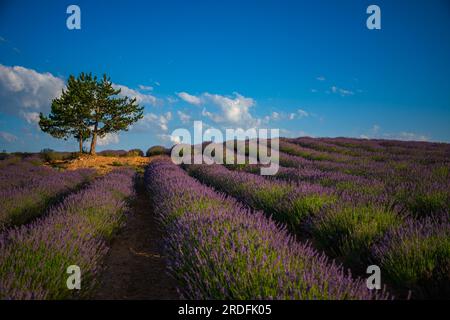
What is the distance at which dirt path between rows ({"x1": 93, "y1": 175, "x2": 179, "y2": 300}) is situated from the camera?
9.73ft

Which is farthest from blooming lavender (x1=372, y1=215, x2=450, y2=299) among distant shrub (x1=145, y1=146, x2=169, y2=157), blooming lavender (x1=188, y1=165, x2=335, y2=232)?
distant shrub (x1=145, y1=146, x2=169, y2=157)

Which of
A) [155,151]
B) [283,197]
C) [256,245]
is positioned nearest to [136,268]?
[256,245]

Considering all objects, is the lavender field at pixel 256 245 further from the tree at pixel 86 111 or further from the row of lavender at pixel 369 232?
the tree at pixel 86 111

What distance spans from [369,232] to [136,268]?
8.79 feet

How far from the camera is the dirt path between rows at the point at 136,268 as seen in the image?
2.96m

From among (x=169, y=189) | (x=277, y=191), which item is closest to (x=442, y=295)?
(x=277, y=191)

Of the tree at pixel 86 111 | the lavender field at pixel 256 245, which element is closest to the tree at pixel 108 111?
the tree at pixel 86 111

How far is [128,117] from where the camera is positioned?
2420 cm

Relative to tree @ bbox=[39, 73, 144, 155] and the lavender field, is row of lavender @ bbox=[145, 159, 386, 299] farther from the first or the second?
tree @ bbox=[39, 73, 144, 155]

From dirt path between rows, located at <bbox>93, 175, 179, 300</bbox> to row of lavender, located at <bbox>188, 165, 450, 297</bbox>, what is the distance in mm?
1444

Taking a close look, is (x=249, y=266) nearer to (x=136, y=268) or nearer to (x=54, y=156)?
(x=136, y=268)
